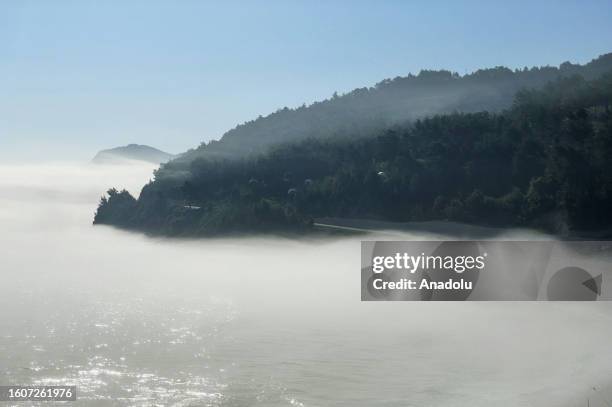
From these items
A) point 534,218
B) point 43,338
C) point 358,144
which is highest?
point 358,144

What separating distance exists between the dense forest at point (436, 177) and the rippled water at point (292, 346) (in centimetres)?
2580

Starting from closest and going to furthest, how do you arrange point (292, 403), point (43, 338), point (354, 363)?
point (292, 403), point (354, 363), point (43, 338)

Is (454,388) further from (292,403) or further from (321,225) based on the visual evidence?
(321,225)

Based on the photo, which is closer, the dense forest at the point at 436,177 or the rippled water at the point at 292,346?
the rippled water at the point at 292,346

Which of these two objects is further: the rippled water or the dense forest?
the dense forest

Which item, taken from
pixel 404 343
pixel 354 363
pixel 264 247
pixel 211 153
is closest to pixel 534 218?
pixel 264 247

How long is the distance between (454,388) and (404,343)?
31.2ft

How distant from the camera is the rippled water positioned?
26953 millimetres

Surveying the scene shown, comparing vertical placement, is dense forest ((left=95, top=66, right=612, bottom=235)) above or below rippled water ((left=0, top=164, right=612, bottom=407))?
above

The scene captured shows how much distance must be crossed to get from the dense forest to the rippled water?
2580cm

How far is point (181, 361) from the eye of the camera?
33.8 m

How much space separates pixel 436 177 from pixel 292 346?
6765 cm

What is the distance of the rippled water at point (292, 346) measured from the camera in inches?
1061

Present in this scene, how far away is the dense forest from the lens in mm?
75938
